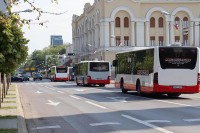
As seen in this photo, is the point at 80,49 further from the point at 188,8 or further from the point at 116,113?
the point at 116,113

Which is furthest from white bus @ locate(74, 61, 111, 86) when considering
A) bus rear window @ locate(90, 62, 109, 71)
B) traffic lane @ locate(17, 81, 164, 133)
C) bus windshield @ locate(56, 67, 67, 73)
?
bus windshield @ locate(56, 67, 67, 73)

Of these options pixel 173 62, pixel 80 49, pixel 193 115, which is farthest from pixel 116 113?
pixel 80 49

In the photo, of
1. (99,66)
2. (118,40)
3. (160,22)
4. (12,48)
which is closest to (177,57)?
(12,48)

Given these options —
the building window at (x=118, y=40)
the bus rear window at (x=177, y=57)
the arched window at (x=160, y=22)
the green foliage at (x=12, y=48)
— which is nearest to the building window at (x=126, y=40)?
the building window at (x=118, y=40)

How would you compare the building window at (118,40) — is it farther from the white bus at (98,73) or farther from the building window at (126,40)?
the white bus at (98,73)

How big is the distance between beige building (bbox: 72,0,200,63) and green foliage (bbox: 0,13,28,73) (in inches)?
2810

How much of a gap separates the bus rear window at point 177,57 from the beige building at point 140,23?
2500 inches

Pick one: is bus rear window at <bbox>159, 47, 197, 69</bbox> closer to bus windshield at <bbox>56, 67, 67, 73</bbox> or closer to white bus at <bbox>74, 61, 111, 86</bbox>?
white bus at <bbox>74, 61, 111, 86</bbox>

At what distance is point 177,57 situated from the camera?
2597cm

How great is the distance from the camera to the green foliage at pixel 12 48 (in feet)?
54.6

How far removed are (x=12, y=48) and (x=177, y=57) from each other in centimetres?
1117

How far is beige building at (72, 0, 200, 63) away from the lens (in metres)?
90.7

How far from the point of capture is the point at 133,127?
13.5 m

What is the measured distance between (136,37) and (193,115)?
250 ft
